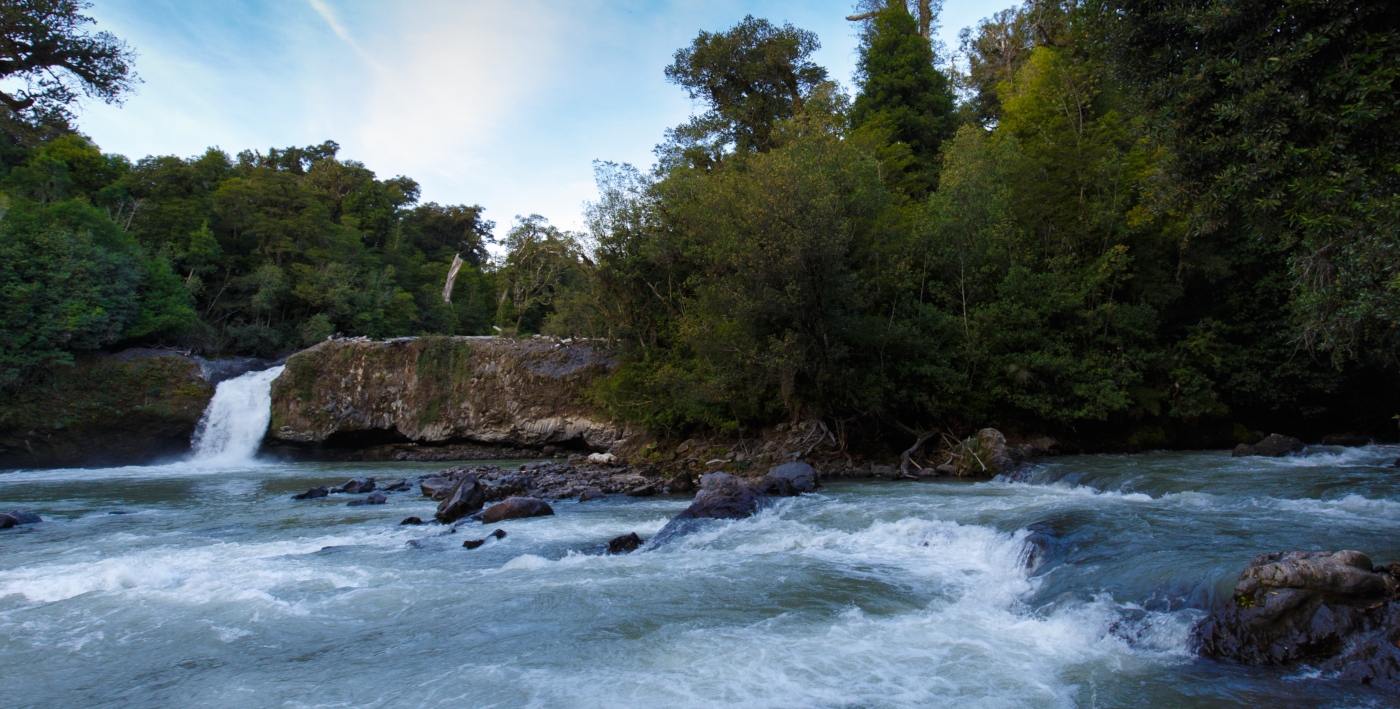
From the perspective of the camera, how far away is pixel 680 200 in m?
22.5

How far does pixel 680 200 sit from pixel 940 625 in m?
17.6

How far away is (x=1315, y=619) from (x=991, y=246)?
1666 cm

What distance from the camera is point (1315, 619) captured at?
18.5 feet

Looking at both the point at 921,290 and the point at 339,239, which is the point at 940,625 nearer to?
the point at 921,290

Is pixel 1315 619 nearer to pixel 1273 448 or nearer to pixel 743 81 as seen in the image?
pixel 1273 448

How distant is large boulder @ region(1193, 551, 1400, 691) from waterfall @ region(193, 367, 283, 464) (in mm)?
30814

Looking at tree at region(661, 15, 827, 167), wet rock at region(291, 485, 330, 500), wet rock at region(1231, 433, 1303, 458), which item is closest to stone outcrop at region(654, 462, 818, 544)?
wet rock at region(291, 485, 330, 500)

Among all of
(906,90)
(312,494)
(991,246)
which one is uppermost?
(906,90)

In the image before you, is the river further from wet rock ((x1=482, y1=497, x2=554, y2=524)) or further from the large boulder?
wet rock ((x1=482, y1=497, x2=554, y2=524))

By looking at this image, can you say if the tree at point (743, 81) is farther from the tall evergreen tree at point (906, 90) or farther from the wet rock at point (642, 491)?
the wet rock at point (642, 491)

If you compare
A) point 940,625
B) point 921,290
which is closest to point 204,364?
point 921,290

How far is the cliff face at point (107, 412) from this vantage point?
79.4 feet

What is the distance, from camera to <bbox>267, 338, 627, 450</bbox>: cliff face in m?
27.7

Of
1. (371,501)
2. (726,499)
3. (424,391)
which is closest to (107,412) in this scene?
(424,391)
